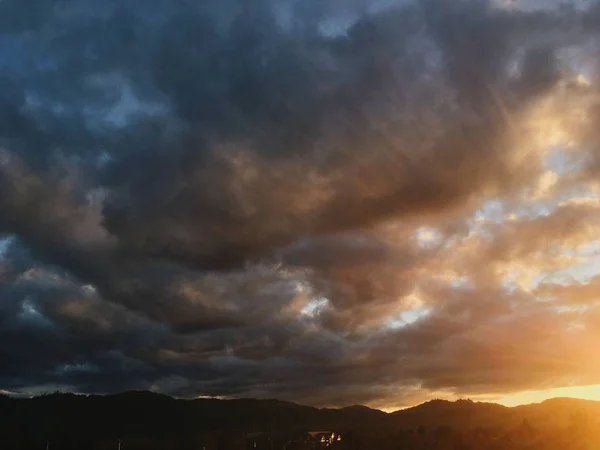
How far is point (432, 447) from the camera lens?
197 metres

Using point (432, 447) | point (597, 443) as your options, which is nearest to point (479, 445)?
point (432, 447)

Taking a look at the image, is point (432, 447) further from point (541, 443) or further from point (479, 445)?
point (541, 443)

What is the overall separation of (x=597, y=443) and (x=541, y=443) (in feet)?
47.2

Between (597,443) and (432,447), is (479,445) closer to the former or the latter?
(432,447)

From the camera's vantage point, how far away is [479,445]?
198 metres

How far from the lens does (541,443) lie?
19812 cm

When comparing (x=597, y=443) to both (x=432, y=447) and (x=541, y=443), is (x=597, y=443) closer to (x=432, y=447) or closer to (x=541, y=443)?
(x=541, y=443)

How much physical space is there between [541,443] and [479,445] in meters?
16.4

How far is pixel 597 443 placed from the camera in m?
197

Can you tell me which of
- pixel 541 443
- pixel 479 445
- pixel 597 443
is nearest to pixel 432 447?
pixel 479 445

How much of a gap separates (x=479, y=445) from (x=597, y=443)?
30.7m

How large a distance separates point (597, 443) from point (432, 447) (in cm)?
4318

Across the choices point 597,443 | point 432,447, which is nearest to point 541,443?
point 597,443
